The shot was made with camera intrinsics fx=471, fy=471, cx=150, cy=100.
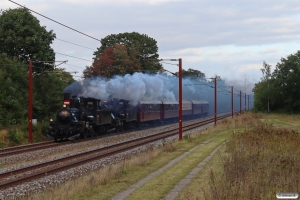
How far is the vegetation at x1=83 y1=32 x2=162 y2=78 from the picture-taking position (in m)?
61.6

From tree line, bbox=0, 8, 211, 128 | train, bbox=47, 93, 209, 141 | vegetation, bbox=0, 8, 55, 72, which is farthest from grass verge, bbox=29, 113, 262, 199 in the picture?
vegetation, bbox=0, 8, 55, 72

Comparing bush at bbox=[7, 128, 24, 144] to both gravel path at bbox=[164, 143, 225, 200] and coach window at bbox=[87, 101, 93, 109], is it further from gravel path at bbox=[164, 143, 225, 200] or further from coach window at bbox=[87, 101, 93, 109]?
gravel path at bbox=[164, 143, 225, 200]

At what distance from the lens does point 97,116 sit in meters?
36.8

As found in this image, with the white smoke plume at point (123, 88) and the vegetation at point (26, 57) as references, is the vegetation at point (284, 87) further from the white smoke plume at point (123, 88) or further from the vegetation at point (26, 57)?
the vegetation at point (26, 57)

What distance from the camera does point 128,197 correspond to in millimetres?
12008

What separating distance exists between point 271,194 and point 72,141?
25563 mm

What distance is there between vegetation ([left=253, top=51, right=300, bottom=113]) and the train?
27.7 meters

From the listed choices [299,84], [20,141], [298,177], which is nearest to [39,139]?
[20,141]

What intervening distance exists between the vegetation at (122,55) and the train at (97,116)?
572cm

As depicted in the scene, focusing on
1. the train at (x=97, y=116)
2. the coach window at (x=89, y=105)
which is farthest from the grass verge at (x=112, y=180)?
the coach window at (x=89, y=105)

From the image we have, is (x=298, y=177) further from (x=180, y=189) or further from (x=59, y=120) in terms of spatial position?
(x=59, y=120)

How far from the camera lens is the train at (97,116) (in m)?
33.8

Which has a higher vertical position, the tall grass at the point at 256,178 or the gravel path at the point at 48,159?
the tall grass at the point at 256,178

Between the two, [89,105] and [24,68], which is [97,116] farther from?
[24,68]
